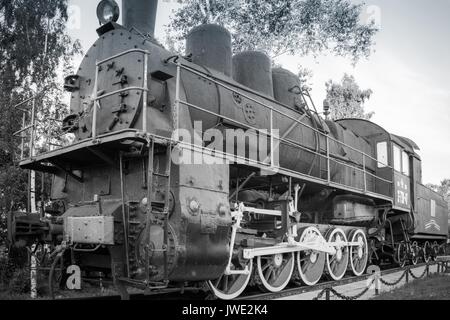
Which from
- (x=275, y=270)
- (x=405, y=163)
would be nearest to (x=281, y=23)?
(x=405, y=163)

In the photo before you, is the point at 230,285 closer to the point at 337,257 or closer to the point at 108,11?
the point at 337,257

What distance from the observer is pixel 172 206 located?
4.99 meters

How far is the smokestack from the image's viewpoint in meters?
6.38

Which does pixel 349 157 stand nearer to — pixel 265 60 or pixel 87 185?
pixel 265 60

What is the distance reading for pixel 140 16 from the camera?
21.0 ft

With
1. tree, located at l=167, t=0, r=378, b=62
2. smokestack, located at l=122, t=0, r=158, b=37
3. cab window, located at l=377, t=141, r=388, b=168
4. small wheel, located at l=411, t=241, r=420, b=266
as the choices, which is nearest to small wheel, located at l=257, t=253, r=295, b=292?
smokestack, located at l=122, t=0, r=158, b=37

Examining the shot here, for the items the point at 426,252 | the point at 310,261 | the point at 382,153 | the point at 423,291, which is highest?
the point at 382,153

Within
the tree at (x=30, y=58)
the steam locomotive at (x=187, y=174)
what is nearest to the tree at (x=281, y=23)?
the tree at (x=30, y=58)

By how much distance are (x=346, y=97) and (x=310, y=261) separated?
28201mm

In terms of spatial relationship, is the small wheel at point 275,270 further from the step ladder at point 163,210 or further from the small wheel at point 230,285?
the step ladder at point 163,210

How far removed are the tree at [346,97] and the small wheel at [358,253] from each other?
81.4 feet

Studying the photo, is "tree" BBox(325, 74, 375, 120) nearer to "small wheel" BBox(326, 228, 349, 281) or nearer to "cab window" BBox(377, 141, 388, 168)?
"cab window" BBox(377, 141, 388, 168)

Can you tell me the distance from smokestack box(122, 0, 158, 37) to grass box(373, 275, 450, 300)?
223 inches

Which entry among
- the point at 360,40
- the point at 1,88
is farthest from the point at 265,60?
the point at 360,40
